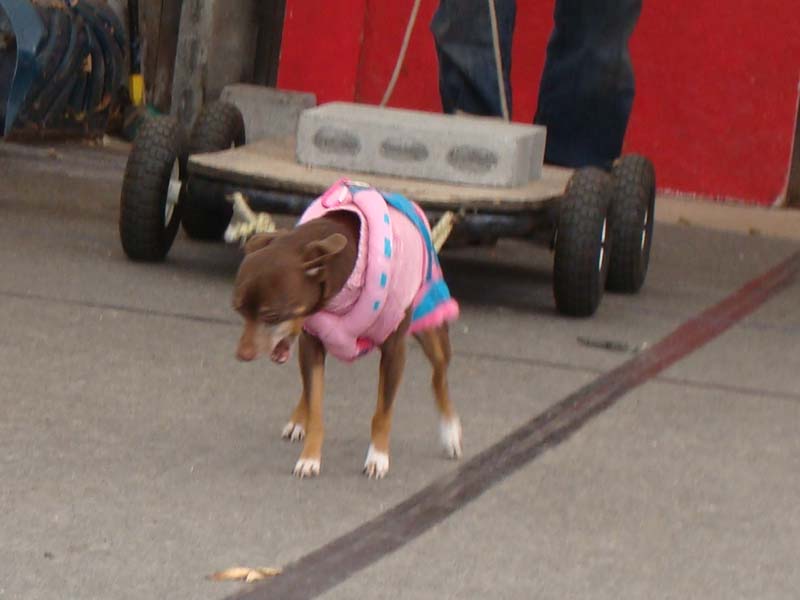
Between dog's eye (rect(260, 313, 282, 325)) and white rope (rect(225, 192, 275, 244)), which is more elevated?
dog's eye (rect(260, 313, 282, 325))

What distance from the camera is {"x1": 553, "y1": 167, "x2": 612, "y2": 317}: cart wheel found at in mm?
5582

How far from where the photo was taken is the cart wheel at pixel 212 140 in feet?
21.3

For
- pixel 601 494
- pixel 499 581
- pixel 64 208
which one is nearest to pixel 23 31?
pixel 64 208

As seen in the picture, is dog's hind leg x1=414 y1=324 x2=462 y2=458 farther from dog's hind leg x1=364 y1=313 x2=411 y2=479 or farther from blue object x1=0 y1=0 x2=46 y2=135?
blue object x1=0 y1=0 x2=46 y2=135

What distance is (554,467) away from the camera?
3.96 m

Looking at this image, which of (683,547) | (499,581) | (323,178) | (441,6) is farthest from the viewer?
(441,6)

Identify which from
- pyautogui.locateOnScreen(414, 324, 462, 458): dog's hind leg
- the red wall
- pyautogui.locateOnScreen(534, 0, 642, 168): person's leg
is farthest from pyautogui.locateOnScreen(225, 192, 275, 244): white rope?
the red wall

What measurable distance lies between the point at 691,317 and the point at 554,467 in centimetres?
219

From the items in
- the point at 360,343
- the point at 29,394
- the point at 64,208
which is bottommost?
the point at 64,208

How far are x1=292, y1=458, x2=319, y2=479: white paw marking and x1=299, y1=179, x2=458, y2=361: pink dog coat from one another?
0.78 feet

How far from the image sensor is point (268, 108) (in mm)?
9000

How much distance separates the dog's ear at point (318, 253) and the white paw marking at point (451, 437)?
0.65 m

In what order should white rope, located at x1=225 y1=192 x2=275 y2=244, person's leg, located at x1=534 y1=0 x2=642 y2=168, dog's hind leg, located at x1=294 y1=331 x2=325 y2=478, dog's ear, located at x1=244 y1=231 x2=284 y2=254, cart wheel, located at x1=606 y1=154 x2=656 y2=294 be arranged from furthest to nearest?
person's leg, located at x1=534 y1=0 x2=642 y2=168 → cart wheel, located at x1=606 y1=154 x2=656 y2=294 → white rope, located at x1=225 y1=192 x2=275 y2=244 → dog's hind leg, located at x1=294 y1=331 x2=325 y2=478 → dog's ear, located at x1=244 y1=231 x2=284 y2=254

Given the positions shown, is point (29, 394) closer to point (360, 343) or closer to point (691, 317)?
point (360, 343)
